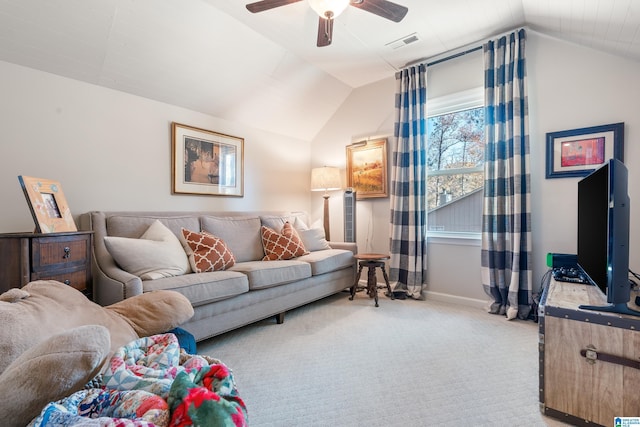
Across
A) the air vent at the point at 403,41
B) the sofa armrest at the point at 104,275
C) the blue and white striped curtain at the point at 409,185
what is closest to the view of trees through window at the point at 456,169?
the blue and white striped curtain at the point at 409,185

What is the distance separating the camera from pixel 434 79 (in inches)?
136

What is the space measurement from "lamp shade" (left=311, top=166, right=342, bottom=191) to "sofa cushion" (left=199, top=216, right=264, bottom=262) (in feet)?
3.45

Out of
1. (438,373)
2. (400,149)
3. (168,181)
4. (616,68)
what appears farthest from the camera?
(400,149)

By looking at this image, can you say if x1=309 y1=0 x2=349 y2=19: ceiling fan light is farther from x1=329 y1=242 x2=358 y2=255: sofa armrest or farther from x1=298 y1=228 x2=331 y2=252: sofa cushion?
x1=329 y1=242 x2=358 y2=255: sofa armrest

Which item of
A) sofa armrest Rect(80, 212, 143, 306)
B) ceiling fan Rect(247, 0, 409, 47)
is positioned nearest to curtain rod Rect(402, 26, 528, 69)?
ceiling fan Rect(247, 0, 409, 47)

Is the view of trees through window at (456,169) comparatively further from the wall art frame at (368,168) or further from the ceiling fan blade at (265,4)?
the ceiling fan blade at (265,4)

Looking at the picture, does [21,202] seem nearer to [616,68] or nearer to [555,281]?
[555,281]

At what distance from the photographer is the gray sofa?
6.77ft

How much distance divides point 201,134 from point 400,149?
2.26 meters

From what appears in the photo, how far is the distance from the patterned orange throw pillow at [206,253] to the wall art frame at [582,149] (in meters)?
3.01

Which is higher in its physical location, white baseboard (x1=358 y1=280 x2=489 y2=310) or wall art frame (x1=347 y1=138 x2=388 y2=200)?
wall art frame (x1=347 y1=138 x2=388 y2=200)

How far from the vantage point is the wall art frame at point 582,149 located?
7.97ft

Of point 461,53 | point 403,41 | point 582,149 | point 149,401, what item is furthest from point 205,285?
point 461,53

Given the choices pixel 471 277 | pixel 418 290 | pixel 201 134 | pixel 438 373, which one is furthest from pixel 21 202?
pixel 471 277
